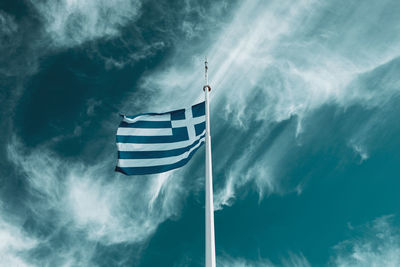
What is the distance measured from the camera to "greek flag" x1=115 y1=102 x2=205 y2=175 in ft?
46.2

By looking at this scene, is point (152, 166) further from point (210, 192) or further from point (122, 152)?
point (210, 192)

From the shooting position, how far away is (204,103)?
15.7 meters

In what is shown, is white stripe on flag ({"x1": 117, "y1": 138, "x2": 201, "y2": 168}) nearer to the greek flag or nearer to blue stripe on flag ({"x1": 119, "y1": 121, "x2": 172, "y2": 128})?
the greek flag

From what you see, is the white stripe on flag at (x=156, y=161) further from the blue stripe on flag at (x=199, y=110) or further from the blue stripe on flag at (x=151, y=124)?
the blue stripe on flag at (x=199, y=110)

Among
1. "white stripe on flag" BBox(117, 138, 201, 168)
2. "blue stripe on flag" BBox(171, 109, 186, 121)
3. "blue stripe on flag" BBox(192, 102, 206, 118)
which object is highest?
"blue stripe on flag" BBox(192, 102, 206, 118)

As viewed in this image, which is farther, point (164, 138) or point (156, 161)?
point (164, 138)

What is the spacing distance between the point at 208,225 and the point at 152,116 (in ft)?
22.2

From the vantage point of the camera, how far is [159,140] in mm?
14836

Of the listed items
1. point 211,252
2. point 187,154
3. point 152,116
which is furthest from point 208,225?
point 152,116

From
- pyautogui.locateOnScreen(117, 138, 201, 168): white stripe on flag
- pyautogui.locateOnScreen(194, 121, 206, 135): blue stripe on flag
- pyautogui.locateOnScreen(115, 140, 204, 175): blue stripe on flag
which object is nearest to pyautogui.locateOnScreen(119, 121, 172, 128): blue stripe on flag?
pyautogui.locateOnScreen(194, 121, 206, 135): blue stripe on flag

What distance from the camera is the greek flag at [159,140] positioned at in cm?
1409

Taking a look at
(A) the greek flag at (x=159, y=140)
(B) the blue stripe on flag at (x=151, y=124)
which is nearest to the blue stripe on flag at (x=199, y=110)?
(A) the greek flag at (x=159, y=140)

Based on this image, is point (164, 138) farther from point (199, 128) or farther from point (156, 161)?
point (199, 128)

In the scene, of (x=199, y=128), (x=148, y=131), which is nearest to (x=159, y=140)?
(x=148, y=131)
